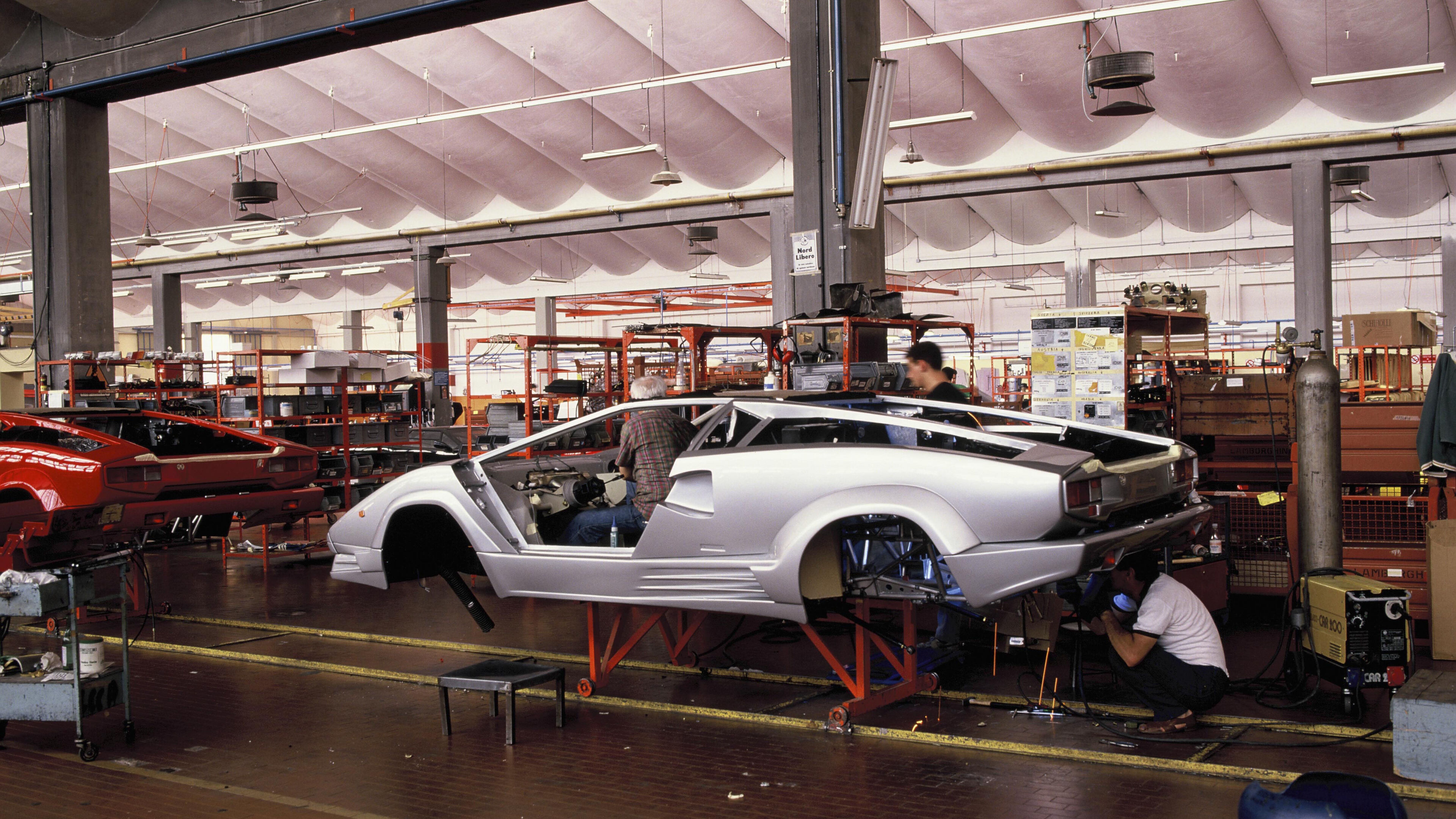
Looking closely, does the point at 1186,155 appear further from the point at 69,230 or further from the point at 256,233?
the point at 69,230

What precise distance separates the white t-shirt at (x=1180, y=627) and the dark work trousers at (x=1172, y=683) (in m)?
0.03

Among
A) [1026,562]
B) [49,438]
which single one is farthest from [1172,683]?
[49,438]

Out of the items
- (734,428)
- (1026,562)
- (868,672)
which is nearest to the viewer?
(1026,562)

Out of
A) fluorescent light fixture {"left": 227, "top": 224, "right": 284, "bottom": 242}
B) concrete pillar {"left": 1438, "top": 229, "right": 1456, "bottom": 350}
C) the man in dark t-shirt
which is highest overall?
fluorescent light fixture {"left": 227, "top": 224, "right": 284, "bottom": 242}

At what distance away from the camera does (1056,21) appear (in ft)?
43.5

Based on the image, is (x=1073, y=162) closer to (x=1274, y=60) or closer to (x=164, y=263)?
(x=1274, y=60)

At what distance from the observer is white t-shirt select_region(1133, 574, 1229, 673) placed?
4762 millimetres

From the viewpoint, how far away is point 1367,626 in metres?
4.95

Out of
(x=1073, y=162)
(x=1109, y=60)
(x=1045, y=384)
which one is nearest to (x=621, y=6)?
(x=1073, y=162)

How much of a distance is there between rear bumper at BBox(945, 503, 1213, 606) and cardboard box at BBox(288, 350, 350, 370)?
8.21 metres

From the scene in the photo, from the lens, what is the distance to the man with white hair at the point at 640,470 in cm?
608

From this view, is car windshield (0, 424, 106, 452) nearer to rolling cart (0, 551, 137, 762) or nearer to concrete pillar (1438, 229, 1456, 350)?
rolling cart (0, 551, 137, 762)

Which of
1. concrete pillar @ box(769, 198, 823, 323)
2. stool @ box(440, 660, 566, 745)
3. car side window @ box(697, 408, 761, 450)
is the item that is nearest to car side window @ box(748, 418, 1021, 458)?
car side window @ box(697, 408, 761, 450)

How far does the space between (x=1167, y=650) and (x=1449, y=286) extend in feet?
62.9
